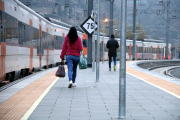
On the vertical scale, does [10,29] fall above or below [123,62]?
above

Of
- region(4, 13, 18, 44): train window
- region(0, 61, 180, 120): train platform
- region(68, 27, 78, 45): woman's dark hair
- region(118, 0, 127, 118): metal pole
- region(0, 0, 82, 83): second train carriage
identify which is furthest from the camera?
region(4, 13, 18, 44): train window

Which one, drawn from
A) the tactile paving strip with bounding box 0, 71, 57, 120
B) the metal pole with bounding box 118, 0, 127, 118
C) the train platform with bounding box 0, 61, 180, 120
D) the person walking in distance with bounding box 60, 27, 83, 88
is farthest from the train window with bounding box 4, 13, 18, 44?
the metal pole with bounding box 118, 0, 127, 118

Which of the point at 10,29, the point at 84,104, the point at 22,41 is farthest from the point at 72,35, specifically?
the point at 22,41

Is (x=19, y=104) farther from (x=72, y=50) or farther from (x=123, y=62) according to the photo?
(x=72, y=50)

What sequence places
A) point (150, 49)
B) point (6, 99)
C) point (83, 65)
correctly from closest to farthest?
point (6, 99) → point (83, 65) → point (150, 49)

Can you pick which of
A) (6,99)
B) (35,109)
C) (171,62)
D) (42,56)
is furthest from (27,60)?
(171,62)

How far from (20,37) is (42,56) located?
Result: 597 cm

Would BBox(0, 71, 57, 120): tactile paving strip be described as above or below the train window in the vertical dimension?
below

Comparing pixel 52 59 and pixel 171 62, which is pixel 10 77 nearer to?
pixel 52 59

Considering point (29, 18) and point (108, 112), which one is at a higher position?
point (29, 18)

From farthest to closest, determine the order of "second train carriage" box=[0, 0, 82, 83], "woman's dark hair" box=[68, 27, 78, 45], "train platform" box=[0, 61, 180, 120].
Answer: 1. "second train carriage" box=[0, 0, 82, 83]
2. "woman's dark hair" box=[68, 27, 78, 45]
3. "train platform" box=[0, 61, 180, 120]

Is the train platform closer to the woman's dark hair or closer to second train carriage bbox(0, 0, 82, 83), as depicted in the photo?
the woman's dark hair

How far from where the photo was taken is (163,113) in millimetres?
6227

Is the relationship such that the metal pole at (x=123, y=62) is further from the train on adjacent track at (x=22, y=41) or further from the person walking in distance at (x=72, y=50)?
the train on adjacent track at (x=22, y=41)
